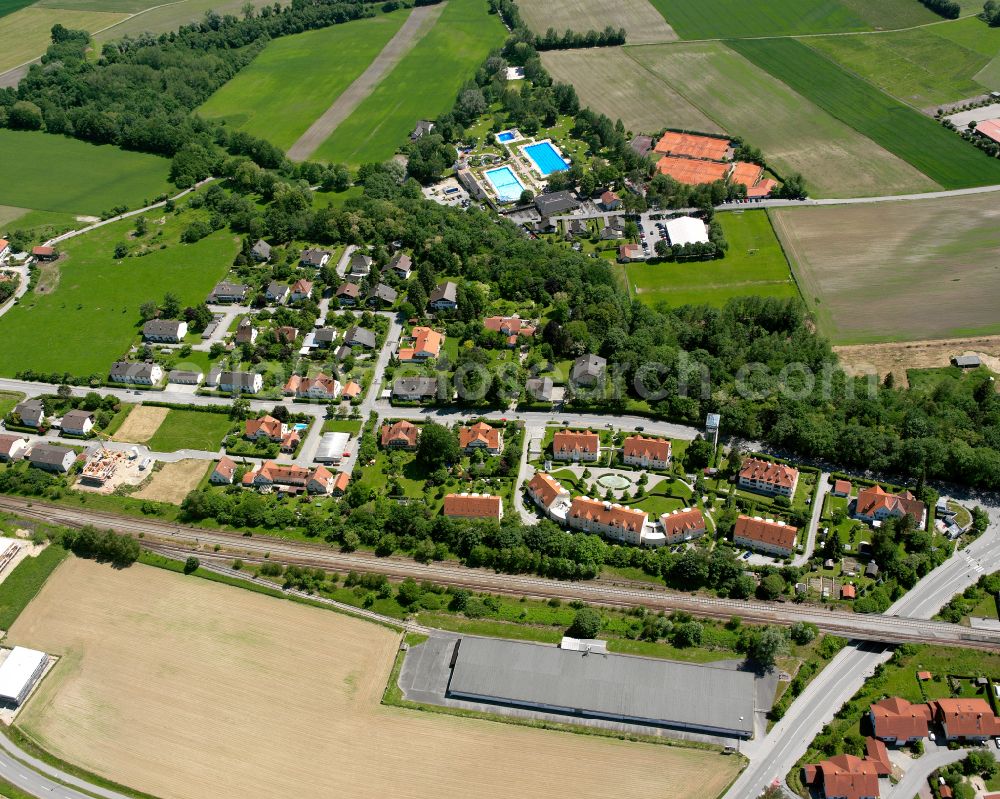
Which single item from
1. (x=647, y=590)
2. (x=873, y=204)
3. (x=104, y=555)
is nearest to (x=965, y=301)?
(x=873, y=204)

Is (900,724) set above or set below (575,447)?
below

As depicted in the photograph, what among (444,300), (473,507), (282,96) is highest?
(282,96)

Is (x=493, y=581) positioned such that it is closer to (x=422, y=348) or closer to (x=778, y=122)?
(x=422, y=348)

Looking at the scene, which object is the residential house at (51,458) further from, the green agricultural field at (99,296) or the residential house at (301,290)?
the residential house at (301,290)

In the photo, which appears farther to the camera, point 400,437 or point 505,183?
point 505,183

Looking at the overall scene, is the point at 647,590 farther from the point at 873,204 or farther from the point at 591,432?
the point at 873,204

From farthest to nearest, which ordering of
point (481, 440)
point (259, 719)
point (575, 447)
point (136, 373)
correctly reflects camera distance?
point (136, 373)
point (481, 440)
point (575, 447)
point (259, 719)

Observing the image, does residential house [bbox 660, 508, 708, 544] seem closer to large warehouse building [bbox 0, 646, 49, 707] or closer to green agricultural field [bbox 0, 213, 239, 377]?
large warehouse building [bbox 0, 646, 49, 707]

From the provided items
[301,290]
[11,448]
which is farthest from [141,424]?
[301,290]

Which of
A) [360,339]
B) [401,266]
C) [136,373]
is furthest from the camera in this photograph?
[401,266]
